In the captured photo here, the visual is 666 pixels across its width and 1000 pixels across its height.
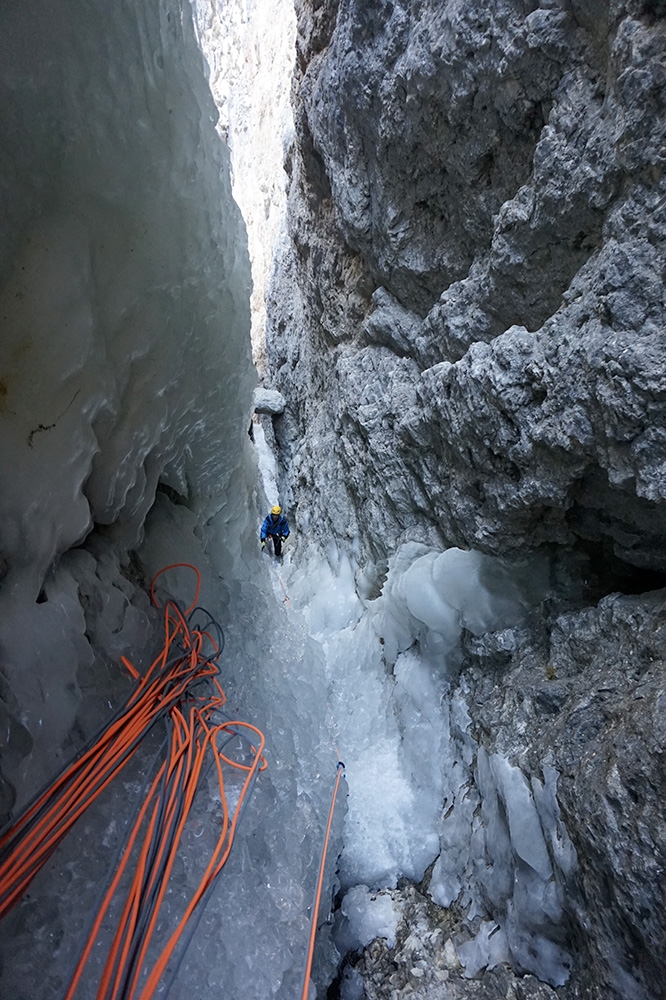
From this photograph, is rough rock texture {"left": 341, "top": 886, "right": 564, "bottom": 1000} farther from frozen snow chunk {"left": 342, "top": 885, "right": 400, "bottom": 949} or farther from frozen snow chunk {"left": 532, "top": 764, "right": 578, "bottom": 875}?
frozen snow chunk {"left": 532, "top": 764, "right": 578, "bottom": 875}

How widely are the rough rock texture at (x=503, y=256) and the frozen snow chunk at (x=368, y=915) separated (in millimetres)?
1515

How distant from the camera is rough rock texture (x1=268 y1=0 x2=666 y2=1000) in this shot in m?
1.30

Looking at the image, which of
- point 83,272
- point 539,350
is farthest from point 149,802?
point 539,350

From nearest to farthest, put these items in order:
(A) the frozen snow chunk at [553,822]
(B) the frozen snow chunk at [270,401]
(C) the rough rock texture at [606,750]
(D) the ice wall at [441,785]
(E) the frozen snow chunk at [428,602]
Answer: (C) the rough rock texture at [606,750] < (A) the frozen snow chunk at [553,822] < (D) the ice wall at [441,785] < (E) the frozen snow chunk at [428,602] < (B) the frozen snow chunk at [270,401]

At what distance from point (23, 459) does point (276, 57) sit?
27.7 ft

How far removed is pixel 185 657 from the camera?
7.11ft

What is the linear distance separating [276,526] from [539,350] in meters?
4.29

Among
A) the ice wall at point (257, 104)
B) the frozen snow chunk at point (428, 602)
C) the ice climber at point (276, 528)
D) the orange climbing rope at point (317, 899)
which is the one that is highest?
the ice wall at point (257, 104)

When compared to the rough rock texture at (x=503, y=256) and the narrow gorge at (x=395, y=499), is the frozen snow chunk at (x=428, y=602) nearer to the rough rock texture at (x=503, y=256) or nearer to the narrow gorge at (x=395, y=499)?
the narrow gorge at (x=395, y=499)

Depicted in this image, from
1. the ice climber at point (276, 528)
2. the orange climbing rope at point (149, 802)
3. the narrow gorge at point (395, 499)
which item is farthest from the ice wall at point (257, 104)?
the orange climbing rope at point (149, 802)

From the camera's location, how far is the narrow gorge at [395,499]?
129 cm

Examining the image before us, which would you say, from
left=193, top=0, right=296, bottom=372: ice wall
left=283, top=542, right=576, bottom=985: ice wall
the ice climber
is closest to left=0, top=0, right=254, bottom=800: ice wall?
left=283, top=542, right=576, bottom=985: ice wall

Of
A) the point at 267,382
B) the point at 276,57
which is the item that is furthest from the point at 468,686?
the point at 276,57

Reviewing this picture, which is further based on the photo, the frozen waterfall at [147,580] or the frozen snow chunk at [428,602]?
the frozen snow chunk at [428,602]
